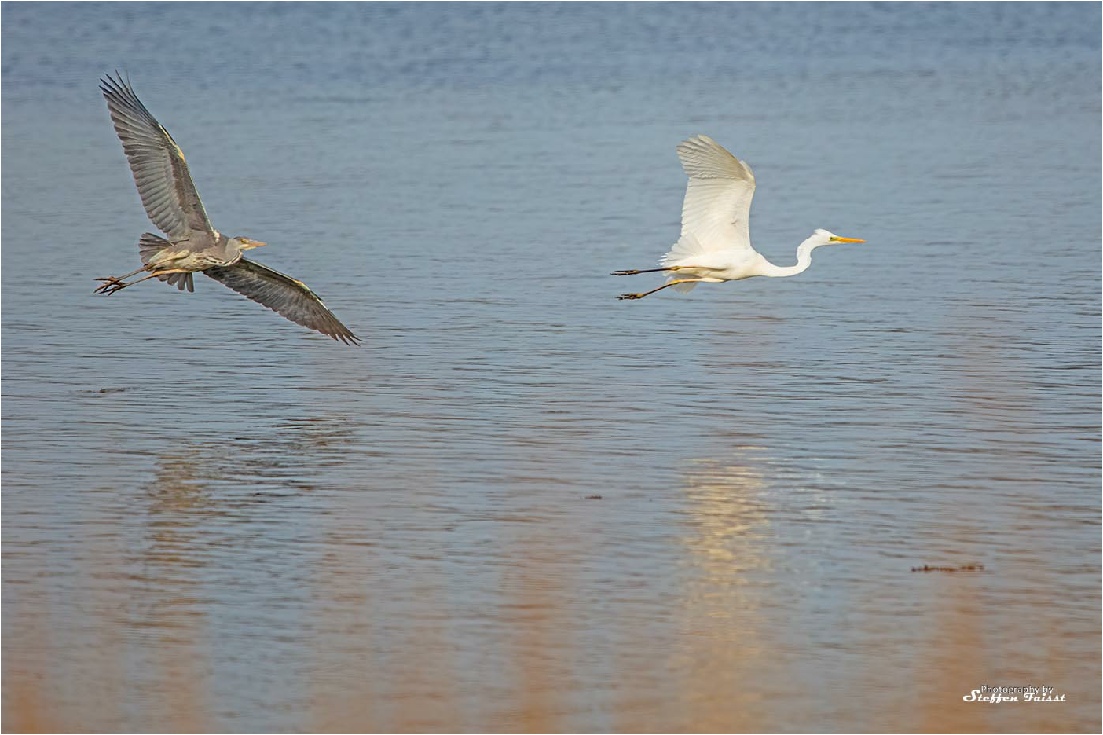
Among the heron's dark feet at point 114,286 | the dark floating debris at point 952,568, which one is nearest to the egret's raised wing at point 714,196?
the dark floating debris at point 952,568

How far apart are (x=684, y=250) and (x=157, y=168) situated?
9.57 feet

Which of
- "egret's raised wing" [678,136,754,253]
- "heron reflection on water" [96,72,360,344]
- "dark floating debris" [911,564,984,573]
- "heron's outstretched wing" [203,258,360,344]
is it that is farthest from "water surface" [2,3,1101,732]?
"egret's raised wing" [678,136,754,253]

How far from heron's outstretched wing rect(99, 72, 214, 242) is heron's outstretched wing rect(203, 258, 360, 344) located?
0.48 m

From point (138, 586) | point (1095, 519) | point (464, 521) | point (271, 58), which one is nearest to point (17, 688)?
point (138, 586)

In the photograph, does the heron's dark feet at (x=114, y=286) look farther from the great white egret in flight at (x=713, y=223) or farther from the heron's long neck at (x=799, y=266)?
the heron's long neck at (x=799, y=266)

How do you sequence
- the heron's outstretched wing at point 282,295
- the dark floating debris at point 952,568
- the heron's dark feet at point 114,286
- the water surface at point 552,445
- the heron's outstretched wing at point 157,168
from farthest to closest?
the heron's outstretched wing at point 282,295 → the heron's dark feet at point 114,286 → the heron's outstretched wing at point 157,168 → the dark floating debris at point 952,568 → the water surface at point 552,445

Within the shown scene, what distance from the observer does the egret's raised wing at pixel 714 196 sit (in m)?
10.4

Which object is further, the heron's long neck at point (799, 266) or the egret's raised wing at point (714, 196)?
the heron's long neck at point (799, 266)

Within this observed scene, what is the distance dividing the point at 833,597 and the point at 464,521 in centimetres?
184

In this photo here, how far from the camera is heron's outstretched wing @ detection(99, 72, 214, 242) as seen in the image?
10320 millimetres

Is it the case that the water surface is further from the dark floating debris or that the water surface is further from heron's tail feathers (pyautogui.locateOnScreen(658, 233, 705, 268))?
heron's tail feathers (pyautogui.locateOnScreen(658, 233, 705, 268))

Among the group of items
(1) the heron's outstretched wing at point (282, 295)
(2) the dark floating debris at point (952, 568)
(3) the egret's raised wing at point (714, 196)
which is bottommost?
(2) the dark floating debris at point (952, 568)

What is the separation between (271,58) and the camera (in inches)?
1253

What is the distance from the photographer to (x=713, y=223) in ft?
35.8
